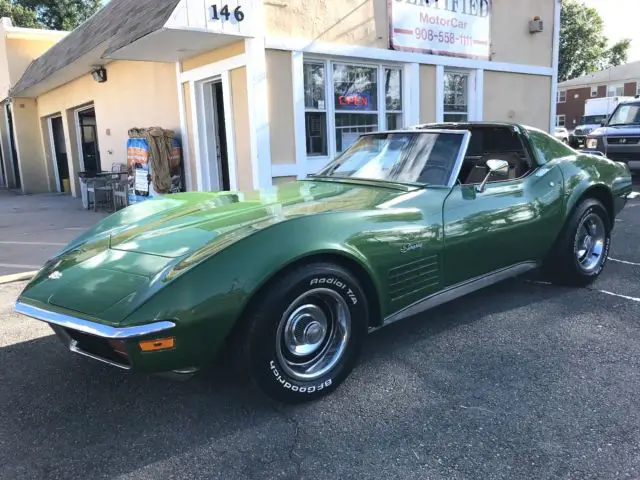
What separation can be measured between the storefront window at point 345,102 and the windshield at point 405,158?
14.5ft

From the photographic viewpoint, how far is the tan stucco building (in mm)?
7742

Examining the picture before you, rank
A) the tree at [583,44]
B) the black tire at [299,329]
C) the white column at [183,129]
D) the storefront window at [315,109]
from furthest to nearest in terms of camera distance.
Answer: the tree at [583,44], the white column at [183,129], the storefront window at [315,109], the black tire at [299,329]

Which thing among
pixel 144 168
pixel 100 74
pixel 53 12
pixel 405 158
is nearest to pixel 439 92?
pixel 144 168

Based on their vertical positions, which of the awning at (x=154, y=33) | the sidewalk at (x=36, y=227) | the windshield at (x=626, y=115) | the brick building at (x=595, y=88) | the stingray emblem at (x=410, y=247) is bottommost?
the sidewalk at (x=36, y=227)

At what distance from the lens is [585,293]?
4516 mm

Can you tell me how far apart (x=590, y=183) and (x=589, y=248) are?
0.64m

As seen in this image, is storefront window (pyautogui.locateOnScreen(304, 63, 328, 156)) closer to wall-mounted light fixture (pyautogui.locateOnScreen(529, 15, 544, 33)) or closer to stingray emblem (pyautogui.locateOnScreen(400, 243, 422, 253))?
wall-mounted light fixture (pyautogui.locateOnScreen(529, 15, 544, 33))

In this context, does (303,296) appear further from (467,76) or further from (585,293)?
(467,76)

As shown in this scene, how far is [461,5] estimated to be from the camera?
33.1 ft

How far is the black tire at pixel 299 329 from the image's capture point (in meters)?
2.54

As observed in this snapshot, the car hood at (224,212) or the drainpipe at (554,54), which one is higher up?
the drainpipe at (554,54)

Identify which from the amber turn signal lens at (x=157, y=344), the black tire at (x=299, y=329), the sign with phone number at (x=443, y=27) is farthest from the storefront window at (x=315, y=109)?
the amber turn signal lens at (x=157, y=344)

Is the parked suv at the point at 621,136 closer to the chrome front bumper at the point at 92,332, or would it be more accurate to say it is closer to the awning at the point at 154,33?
the awning at the point at 154,33

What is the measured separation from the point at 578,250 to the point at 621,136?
10163 millimetres
